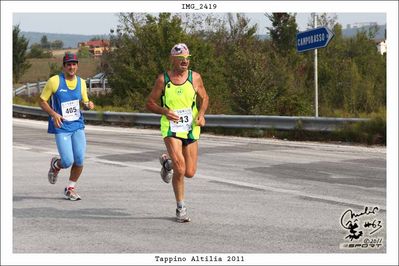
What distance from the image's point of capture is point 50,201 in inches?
367

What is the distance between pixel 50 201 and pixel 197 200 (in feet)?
6.44

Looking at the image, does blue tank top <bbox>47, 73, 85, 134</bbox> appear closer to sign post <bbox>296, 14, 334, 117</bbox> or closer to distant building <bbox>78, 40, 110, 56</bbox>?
sign post <bbox>296, 14, 334, 117</bbox>

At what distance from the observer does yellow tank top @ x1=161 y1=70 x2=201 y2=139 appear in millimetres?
7391

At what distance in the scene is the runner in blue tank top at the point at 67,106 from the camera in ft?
28.9

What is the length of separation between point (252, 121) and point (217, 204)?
9554 mm

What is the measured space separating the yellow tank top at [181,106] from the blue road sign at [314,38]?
371 inches

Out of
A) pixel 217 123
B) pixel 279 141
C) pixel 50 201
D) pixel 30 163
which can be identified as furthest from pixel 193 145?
pixel 217 123

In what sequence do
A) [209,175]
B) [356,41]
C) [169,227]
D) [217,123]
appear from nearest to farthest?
[169,227], [209,175], [217,123], [356,41]

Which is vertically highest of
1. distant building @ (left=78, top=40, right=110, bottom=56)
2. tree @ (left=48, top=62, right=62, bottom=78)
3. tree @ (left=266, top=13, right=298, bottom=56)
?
tree @ (left=266, top=13, right=298, bottom=56)

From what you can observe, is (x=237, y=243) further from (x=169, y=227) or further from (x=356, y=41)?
(x=356, y=41)

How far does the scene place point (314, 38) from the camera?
55.5 ft

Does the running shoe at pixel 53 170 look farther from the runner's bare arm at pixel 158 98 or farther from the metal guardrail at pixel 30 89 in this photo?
the metal guardrail at pixel 30 89

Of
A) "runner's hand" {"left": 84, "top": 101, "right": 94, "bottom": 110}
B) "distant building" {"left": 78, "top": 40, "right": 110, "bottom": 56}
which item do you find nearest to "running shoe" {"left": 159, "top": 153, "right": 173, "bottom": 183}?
"runner's hand" {"left": 84, "top": 101, "right": 94, "bottom": 110}

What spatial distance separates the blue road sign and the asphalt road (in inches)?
110
